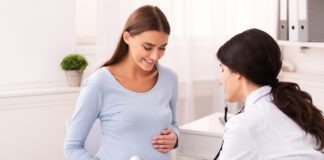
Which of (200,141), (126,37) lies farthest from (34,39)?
(200,141)

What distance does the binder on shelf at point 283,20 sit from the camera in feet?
7.32

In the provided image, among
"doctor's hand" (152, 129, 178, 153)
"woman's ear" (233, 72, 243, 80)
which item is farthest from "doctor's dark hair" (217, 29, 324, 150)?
"doctor's hand" (152, 129, 178, 153)

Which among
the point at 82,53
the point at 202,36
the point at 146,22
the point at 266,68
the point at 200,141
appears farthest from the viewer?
the point at 202,36

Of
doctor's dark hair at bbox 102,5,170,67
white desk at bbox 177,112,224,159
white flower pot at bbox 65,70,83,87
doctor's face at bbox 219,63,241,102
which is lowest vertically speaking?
white desk at bbox 177,112,224,159

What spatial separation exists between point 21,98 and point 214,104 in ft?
3.33

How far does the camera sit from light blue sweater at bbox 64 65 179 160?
5.23 ft

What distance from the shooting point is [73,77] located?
232 cm

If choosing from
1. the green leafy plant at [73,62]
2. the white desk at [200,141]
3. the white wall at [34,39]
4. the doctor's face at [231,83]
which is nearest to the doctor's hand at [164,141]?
the white desk at [200,141]

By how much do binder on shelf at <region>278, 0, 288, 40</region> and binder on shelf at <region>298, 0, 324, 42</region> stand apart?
85 millimetres

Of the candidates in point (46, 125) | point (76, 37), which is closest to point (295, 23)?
point (76, 37)

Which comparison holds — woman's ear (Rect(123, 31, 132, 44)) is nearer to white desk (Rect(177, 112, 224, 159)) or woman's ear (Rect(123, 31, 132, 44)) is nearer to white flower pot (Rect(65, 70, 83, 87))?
white desk (Rect(177, 112, 224, 159))

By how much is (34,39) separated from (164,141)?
0.90 m

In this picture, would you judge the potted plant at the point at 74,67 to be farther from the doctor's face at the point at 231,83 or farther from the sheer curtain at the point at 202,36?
the doctor's face at the point at 231,83

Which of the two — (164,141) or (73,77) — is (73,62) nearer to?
(73,77)
